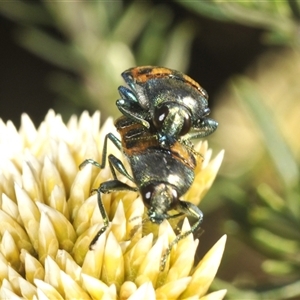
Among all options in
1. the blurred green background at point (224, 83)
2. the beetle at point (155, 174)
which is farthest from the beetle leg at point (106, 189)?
the blurred green background at point (224, 83)

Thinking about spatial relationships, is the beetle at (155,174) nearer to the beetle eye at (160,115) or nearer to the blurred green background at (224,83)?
the beetle eye at (160,115)

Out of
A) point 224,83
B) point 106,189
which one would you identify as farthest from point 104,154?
point 224,83

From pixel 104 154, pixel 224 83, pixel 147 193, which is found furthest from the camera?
pixel 224 83

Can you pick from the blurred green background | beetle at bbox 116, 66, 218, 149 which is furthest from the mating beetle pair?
the blurred green background

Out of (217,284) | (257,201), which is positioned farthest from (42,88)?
(217,284)

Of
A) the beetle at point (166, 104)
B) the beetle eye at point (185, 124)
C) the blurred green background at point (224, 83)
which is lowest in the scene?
the beetle eye at point (185, 124)

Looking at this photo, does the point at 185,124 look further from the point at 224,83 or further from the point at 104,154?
the point at 224,83

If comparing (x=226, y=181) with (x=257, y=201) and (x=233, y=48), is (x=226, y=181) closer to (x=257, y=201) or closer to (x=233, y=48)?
(x=257, y=201)
